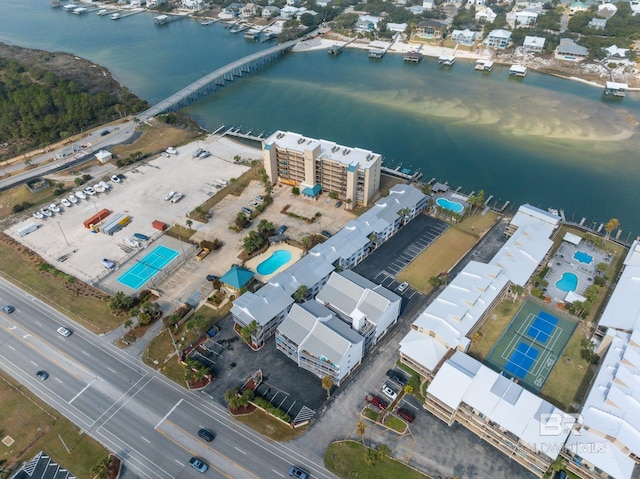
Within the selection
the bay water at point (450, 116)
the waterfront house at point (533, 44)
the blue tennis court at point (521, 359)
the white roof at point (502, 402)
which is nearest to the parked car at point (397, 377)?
the white roof at point (502, 402)

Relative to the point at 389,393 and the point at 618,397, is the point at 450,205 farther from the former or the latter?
the point at 618,397

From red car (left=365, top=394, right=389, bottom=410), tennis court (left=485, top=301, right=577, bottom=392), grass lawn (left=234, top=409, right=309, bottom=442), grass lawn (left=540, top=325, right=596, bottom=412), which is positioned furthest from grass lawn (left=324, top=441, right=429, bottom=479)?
grass lawn (left=540, top=325, right=596, bottom=412)

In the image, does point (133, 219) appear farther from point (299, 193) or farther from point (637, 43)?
point (637, 43)

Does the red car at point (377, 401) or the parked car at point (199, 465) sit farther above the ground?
the red car at point (377, 401)

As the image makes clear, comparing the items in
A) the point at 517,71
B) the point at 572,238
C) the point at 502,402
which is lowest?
the point at 502,402

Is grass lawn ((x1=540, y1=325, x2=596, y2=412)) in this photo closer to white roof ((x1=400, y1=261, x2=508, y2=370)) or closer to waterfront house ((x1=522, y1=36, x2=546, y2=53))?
white roof ((x1=400, y1=261, x2=508, y2=370))

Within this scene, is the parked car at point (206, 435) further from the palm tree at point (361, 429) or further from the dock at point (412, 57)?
the dock at point (412, 57)

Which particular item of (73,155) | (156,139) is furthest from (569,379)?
(73,155)

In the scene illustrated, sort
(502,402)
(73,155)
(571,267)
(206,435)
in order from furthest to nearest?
(73,155), (571,267), (206,435), (502,402)
